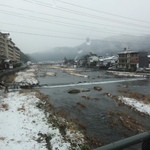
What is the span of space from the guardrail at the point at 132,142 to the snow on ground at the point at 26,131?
9775 mm

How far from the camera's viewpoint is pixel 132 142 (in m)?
2.21

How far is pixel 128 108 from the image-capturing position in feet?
69.2

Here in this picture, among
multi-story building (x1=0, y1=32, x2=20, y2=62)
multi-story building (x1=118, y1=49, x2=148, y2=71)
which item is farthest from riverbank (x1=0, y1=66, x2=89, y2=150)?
multi-story building (x1=0, y1=32, x2=20, y2=62)

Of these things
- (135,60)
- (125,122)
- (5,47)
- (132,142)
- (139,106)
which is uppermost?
(5,47)

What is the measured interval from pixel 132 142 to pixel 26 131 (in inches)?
492

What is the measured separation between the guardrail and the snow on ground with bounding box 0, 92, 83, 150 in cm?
977

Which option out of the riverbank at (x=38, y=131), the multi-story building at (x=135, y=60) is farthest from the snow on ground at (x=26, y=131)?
the multi-story building at (x=135, y=60)

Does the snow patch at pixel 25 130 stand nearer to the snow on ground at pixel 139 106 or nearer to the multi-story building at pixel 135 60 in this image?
the snow on ground at pixel 139 106

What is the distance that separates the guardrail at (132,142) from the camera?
207 cm

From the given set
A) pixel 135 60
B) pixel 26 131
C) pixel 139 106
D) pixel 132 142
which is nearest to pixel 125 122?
pixel 139 106

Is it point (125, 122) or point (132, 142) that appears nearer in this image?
point (132, 142)

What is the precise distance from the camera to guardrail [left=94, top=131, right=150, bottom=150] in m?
2.07

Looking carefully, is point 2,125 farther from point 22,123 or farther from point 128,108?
point 128,108

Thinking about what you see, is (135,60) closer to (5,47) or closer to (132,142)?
(5,47)
